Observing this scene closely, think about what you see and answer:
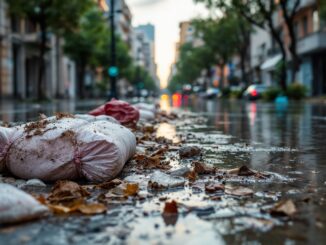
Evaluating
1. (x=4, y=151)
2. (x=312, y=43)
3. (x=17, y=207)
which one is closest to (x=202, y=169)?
(x=4, y=151)

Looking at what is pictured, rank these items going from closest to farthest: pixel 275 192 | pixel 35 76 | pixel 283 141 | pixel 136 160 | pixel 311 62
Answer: pixel 275 192 < pixel 136 160 < pixel 283 141 < pixel 311 62 < pixel 35 76

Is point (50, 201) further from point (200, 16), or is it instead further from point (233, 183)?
point (200, 16)

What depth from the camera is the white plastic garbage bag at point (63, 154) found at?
4301mm

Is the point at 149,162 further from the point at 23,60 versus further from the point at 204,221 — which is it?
the point at 23,60

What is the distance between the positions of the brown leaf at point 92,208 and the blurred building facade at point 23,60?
3318 centimetres

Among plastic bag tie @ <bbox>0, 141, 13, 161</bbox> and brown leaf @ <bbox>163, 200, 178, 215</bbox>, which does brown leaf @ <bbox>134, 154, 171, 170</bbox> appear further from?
brown leaf @ <bbox>163, 200, 178, 215</bbox>

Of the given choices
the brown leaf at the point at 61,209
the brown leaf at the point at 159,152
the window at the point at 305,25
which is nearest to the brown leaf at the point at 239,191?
the brown leaf at the point at 61,209

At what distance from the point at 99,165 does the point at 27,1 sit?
3004 centimetres

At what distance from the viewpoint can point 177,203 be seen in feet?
11.1

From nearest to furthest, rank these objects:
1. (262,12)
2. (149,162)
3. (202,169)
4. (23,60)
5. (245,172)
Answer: (245,172)
(202,169)
(149,162)
(262,12)
(23,60)

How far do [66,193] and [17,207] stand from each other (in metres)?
0.70

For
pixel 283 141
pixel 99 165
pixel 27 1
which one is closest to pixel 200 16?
pixel 27 1

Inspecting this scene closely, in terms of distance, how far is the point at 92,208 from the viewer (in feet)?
10.5

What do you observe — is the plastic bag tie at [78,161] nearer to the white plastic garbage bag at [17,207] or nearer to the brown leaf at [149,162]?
the brown leaf at [149,162]
